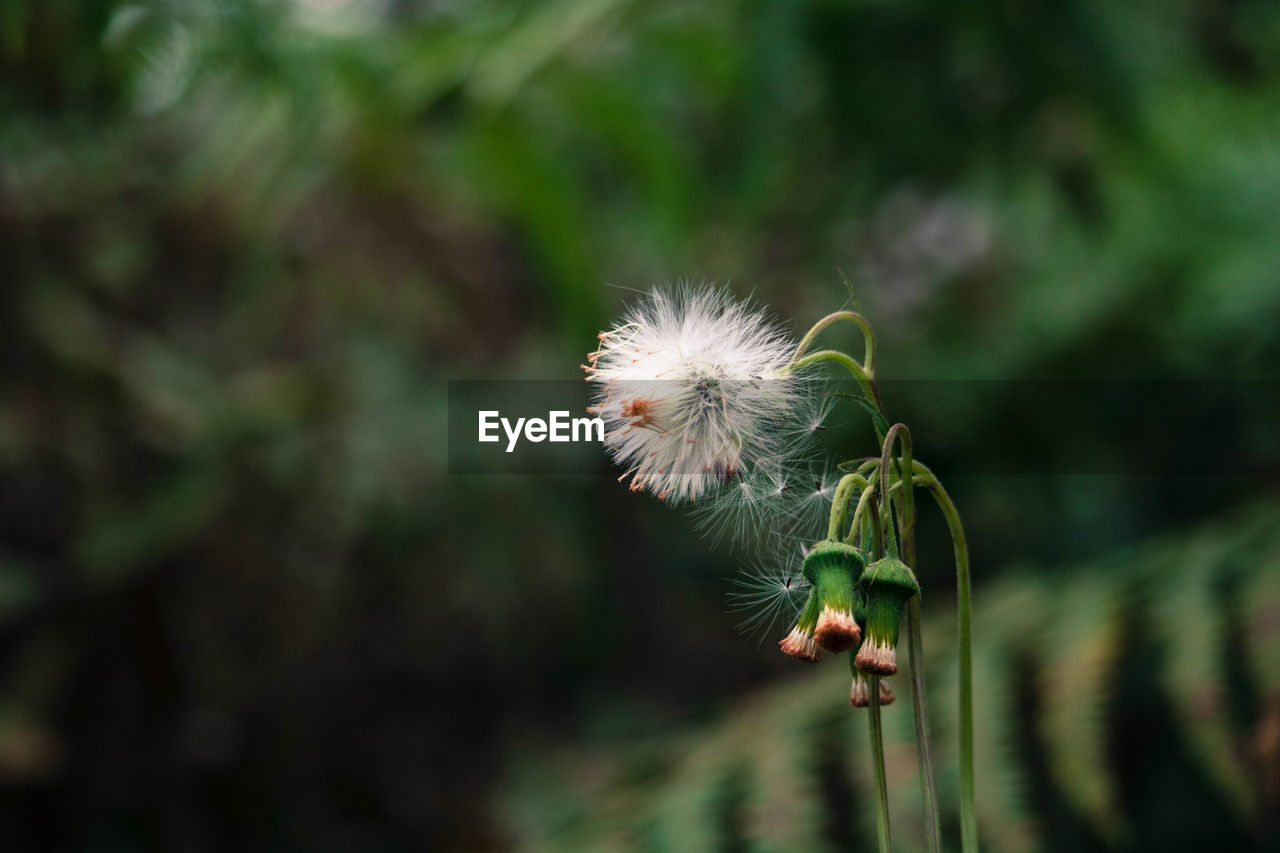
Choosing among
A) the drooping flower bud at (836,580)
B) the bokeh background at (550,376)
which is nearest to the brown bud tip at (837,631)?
the drooping flower bud at (836,580)

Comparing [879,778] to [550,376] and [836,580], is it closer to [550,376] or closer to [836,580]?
[836,580]

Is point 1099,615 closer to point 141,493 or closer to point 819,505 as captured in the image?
point 819,505

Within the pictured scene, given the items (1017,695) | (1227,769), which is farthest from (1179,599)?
(1227,769)

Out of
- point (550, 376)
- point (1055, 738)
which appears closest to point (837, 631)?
point (1055, 738)

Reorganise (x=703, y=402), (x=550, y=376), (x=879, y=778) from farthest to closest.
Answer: (x=550, y=376)
(x=703, y=402)
(x=879, y=778)

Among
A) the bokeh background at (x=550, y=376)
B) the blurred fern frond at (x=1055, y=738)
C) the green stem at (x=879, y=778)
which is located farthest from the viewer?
the bokeh background at (x=550, y=376)

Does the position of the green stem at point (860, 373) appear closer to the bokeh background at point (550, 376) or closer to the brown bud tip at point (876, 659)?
the brown bud tip at point (876, 659)

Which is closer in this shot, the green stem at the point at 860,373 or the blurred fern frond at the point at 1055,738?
the green stem at the point at 860,373

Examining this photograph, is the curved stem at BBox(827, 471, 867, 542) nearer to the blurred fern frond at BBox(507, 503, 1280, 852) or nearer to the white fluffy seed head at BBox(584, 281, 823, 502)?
the white fluffy seed head at BBox(584, 281, 823, 502)
